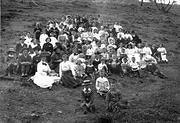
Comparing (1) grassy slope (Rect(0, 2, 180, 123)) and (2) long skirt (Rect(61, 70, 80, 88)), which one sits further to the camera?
(2) long skirt (Rect(61, 70, 80, 88))

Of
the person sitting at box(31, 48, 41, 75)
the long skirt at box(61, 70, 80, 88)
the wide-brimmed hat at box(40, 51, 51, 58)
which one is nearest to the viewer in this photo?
the long skirt at box(61, 70, 80, 88)

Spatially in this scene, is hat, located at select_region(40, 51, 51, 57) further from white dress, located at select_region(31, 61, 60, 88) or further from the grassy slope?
the grassy slope

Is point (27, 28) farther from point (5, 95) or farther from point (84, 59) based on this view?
point (5, 95)

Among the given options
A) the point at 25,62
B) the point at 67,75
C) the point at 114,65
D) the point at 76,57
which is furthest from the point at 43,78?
the point at 114,65

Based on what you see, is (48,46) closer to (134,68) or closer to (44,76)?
(44,76)

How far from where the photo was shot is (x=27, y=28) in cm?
2769

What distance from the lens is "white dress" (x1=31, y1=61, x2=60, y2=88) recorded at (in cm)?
1435

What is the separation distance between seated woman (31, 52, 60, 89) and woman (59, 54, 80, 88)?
0.28 m

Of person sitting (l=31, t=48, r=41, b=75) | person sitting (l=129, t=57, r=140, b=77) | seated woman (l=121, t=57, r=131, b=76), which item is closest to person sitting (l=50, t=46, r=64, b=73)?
person sitting (l=31, t=48, r=41, b=75)

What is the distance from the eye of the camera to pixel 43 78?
14398mm

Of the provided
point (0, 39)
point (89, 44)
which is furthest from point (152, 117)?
point (0, 39)

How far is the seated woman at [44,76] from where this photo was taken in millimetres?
14359

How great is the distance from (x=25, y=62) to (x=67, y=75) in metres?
2.05

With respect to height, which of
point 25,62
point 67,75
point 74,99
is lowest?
point 74,99
